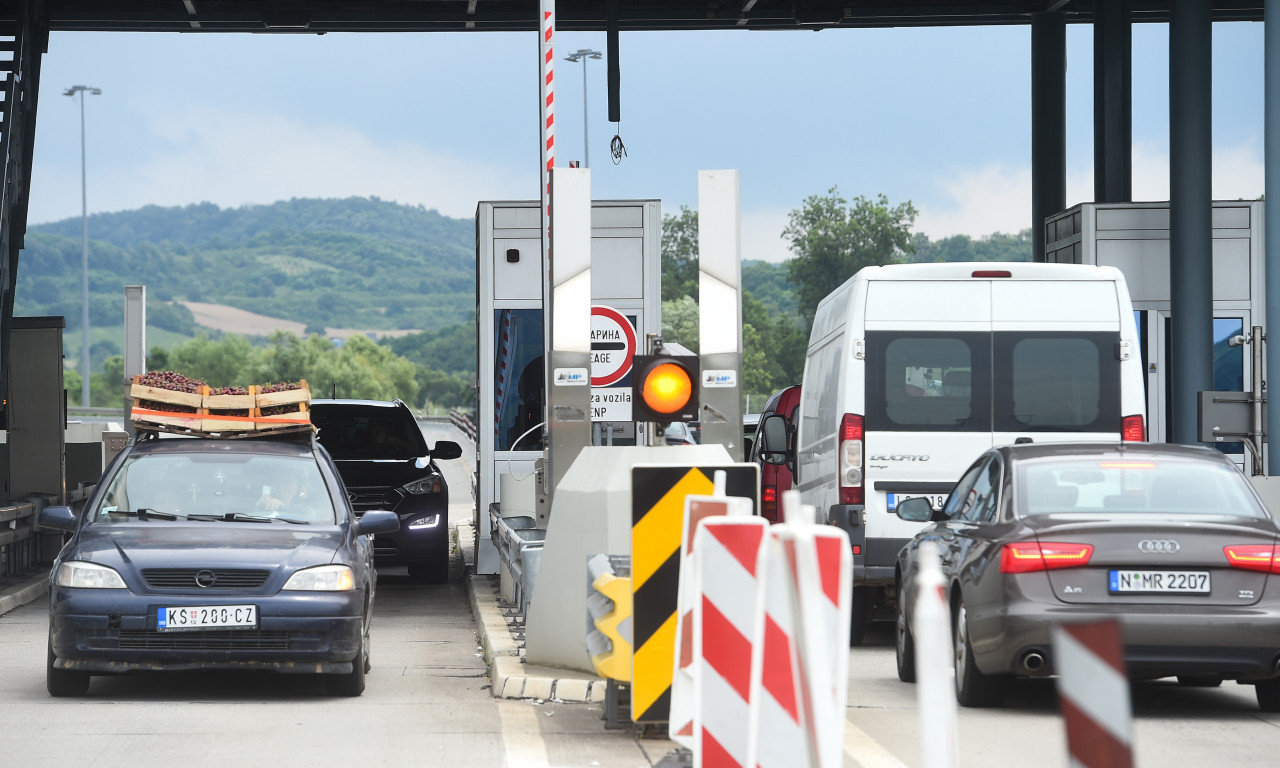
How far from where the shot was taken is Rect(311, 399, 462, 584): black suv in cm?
1756

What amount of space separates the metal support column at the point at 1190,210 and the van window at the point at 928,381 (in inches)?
260

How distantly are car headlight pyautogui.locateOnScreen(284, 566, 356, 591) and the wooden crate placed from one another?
2.01 metres

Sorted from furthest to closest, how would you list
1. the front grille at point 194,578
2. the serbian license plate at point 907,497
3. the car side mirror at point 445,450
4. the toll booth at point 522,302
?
1. the car side mirror at point 445,450
2. the toll booth at point 522,302
3. the serbian license plate at point 907,497
4. the front grille at point 194,578

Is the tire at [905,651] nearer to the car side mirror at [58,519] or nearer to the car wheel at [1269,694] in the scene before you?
the car wheel at [1269,694]

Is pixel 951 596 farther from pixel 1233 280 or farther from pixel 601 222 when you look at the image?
pixel 1233 280

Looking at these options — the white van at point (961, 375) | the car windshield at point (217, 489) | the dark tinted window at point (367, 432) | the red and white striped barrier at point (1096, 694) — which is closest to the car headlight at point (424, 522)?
the dark tinted window at point (367, 432)

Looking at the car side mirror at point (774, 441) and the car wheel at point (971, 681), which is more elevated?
the car side mirror at point (774, 441)

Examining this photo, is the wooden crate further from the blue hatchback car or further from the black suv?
the black suv

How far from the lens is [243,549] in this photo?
9609mm


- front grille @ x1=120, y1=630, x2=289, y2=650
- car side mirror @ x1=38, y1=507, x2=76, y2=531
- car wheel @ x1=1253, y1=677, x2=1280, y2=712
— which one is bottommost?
car wheel @ x1=1253, y1=677, x2=1280, y2=712

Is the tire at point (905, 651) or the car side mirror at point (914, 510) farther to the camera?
the tire at point (905, 651)

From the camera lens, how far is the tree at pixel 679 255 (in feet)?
439

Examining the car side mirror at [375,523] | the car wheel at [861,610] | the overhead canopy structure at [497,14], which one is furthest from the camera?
the overhead canopy structure at [497,14]

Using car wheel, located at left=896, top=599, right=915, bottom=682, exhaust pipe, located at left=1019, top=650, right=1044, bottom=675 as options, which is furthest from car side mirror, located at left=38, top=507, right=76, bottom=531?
exhaust pipe, located at left=1019, top=650, right=1044, bottom=675
